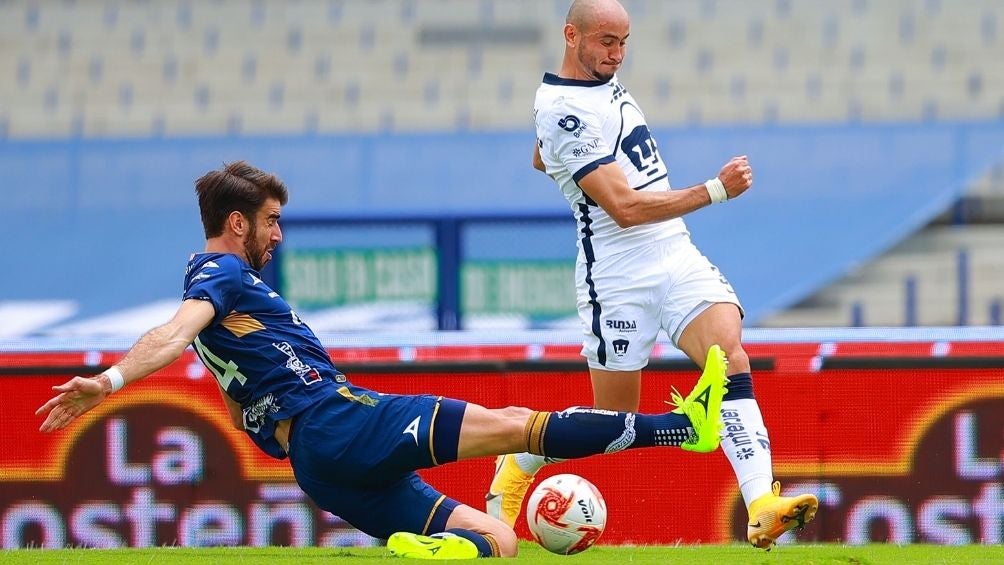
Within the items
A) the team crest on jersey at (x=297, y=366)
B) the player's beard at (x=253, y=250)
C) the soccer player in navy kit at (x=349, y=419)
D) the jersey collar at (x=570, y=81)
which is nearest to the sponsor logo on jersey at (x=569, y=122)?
the jersey collar at (x=570, y=81)

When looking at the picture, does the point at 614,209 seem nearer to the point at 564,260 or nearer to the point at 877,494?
the point at 877,494

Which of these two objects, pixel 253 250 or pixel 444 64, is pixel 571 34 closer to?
pixel 253 250

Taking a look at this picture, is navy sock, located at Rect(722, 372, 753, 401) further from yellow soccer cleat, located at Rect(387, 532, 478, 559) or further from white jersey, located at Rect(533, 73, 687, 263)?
yellow soccer cleat, located at Rect(387, 532, 478, 559)

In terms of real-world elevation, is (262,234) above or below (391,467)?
above

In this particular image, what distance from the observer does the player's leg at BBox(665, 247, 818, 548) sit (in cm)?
477

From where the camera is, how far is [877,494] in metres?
6.11

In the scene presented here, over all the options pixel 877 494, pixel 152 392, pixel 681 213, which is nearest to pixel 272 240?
pixel 681 213

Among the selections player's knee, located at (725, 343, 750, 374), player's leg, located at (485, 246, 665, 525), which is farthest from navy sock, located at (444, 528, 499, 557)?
player's knee, located at (725, 343, 750, 374)

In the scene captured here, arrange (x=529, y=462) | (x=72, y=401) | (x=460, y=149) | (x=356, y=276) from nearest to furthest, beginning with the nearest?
(x=72, y=401) → (x=529, y=462) → (x=356, y=276) → (x=460, y=149)

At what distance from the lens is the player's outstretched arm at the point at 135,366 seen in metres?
4.07

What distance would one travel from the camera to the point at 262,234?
15.9 feet

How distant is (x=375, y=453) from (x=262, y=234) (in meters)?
0.83

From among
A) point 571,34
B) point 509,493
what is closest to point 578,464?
point 509,493

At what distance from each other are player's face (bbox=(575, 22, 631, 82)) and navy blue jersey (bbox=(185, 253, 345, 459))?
1455 millimetres
